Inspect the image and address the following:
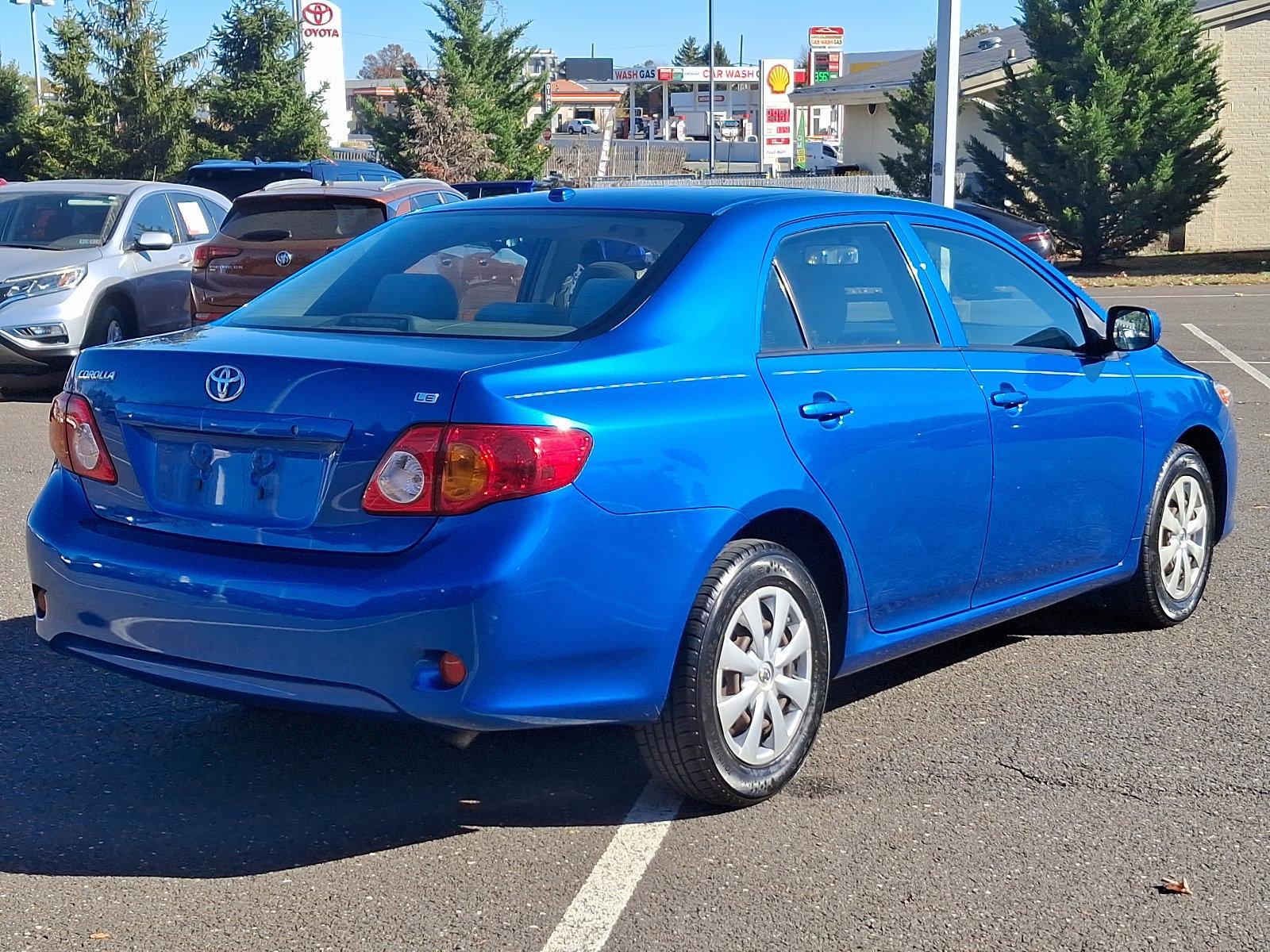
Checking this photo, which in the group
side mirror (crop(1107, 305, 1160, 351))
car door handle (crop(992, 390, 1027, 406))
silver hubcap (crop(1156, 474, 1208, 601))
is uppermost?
side mirror (crop(1107, 305, 1160, 351))

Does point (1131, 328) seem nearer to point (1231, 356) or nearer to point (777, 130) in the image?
point (1231, 356)

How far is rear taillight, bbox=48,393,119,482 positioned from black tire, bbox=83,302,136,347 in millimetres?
8243

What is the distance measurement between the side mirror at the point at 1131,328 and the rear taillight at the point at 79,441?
3383 mm

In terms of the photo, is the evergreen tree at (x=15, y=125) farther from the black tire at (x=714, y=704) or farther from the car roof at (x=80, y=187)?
the black tire at (x=714, y=704)

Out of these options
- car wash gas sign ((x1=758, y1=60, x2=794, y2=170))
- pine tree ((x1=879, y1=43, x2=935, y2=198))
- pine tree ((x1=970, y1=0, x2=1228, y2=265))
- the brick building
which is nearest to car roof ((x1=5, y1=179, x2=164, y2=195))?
pine tree ((x1=970, y1=0, x2=1228, y2=265))

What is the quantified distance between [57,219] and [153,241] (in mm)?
1057

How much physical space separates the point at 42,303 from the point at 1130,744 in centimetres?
978

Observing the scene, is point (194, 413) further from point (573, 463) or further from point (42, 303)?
point (42, 303)

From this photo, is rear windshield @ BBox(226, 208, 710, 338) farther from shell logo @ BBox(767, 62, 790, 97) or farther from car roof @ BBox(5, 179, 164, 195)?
shell logo @ BBox(767, 62, 790, 97)

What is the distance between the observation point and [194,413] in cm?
395

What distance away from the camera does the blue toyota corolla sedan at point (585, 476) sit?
12.1ft

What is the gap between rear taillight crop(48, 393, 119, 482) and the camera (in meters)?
4.22

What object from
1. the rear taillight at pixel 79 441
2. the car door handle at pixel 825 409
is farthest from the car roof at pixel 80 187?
the car door handle at pixel 825 409

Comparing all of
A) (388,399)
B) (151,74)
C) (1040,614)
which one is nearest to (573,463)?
(388,399)
